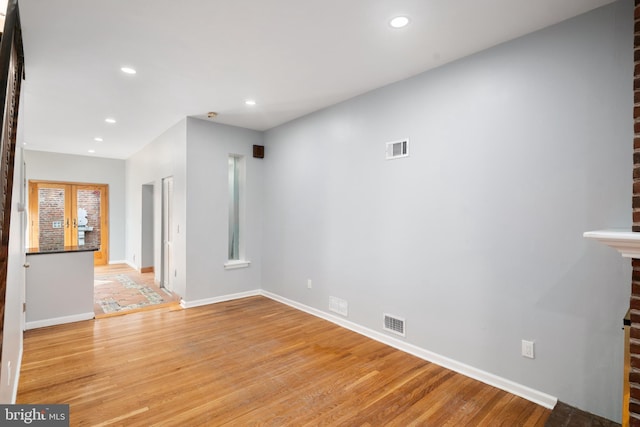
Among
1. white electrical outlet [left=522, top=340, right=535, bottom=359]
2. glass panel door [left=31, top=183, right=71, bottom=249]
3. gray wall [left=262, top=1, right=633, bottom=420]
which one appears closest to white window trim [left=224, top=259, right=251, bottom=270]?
gray wall [left=262, top=1, right=633, bottom=420]

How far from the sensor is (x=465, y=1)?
6.94 ft

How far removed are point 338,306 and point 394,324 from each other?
0.87 meters

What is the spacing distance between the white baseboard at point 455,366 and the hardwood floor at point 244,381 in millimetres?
65

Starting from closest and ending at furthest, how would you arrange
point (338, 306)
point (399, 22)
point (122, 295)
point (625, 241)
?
point (625, 241), point (399, 22), point (338, 306), point (122, 295)

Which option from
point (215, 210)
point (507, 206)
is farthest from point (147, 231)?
point (507, 206)

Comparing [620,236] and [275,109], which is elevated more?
[275,109]

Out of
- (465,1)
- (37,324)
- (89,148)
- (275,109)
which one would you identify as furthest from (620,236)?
(89,148)

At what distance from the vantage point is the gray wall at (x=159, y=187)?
188 inches

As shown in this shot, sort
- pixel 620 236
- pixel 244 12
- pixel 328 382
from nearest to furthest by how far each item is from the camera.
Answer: pixel 620 236 → pixel 244 12 → pixel 328 382

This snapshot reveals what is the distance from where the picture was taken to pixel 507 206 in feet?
8.43

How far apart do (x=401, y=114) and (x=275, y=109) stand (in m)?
1.80

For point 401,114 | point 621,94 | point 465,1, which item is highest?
point 465,1

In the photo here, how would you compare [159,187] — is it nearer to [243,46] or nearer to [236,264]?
[236,264]

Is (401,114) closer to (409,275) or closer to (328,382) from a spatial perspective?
(409,275)
